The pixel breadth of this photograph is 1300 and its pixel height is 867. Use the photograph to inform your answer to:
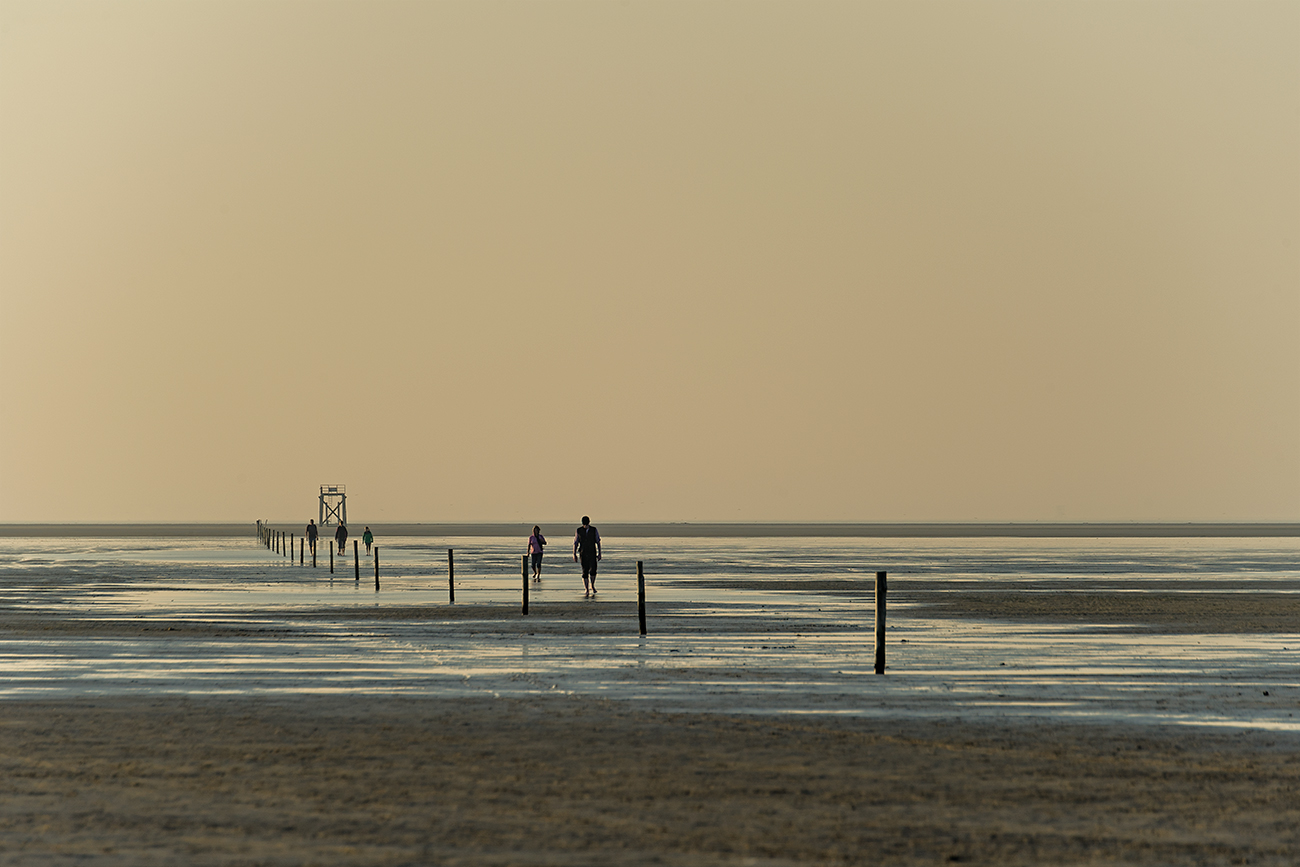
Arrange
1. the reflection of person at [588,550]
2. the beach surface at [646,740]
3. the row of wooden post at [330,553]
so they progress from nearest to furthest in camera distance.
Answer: the beach surface at [646,740] < the reflection of person at [588,550] < the row of wooden post at [330,553]

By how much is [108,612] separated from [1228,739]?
26.5 metres

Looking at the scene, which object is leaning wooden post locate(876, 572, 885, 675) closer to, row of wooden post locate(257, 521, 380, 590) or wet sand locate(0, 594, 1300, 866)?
wet sand locate(0, 594, 1300, 866)

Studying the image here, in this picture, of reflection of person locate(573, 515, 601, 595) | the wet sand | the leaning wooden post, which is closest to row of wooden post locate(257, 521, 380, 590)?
reflection of person locate(573, 515, 601, 595)

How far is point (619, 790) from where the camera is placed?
1121 centimetres

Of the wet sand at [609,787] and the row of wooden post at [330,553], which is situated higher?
the wet sand at [609,787]

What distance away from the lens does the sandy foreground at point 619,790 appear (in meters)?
9.20

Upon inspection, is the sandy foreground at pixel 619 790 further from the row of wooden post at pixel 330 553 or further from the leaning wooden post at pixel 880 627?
the row of wooden post at pixel 330 553

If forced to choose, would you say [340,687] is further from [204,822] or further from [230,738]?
[204,822]

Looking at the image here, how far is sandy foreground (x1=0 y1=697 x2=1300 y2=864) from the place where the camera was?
30.2 ft

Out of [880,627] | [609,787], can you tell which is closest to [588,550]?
[880,627]

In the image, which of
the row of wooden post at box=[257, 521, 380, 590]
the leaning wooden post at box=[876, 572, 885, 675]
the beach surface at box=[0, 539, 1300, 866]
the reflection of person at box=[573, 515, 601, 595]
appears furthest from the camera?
the row of wooden post at box=[257, 521, 380, 590]

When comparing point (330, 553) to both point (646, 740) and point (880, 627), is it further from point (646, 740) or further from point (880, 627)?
point (646, 740)

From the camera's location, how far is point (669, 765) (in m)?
12.3

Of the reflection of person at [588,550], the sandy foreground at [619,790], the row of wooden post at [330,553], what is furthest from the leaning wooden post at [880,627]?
the row of wooden post at [330,553]
